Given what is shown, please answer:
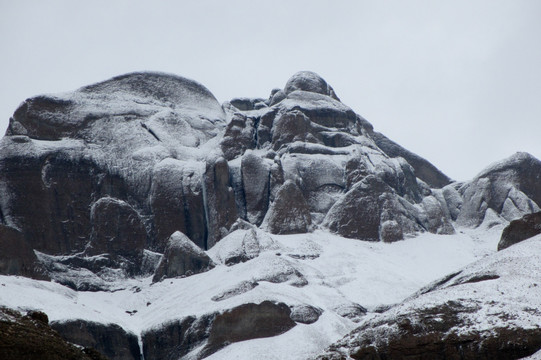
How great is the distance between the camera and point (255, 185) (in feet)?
490

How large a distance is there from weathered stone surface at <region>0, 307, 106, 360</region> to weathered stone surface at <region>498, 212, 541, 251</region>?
5639 cm

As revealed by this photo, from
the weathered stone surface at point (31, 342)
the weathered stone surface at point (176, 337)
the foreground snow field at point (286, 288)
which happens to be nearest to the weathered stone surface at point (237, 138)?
the foreground snow field at point (286, 288)

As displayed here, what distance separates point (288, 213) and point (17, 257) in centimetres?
3959

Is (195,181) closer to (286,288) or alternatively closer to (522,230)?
(286,288)

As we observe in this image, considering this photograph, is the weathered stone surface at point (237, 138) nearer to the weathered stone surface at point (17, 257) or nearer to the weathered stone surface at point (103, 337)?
the weathered stone surface at point (17, 257)

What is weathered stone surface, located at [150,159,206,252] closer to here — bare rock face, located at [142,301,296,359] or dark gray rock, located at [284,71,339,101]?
bare rock face, located at [142,301,296,359]

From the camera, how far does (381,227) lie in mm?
145125

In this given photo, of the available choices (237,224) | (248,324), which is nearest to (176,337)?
(248,324)

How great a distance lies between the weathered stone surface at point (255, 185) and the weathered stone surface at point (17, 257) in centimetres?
3535

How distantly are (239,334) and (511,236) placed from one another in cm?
3098

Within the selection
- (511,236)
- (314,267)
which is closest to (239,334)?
(314,267)

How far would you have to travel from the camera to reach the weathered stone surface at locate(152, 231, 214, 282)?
129000mm

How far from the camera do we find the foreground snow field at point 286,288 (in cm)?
10538

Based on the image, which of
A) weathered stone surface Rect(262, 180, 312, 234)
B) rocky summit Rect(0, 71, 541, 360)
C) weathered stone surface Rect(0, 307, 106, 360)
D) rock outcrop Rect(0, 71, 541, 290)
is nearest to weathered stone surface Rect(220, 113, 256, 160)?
rock outcrop Rect(0, 71, 541, 290)
